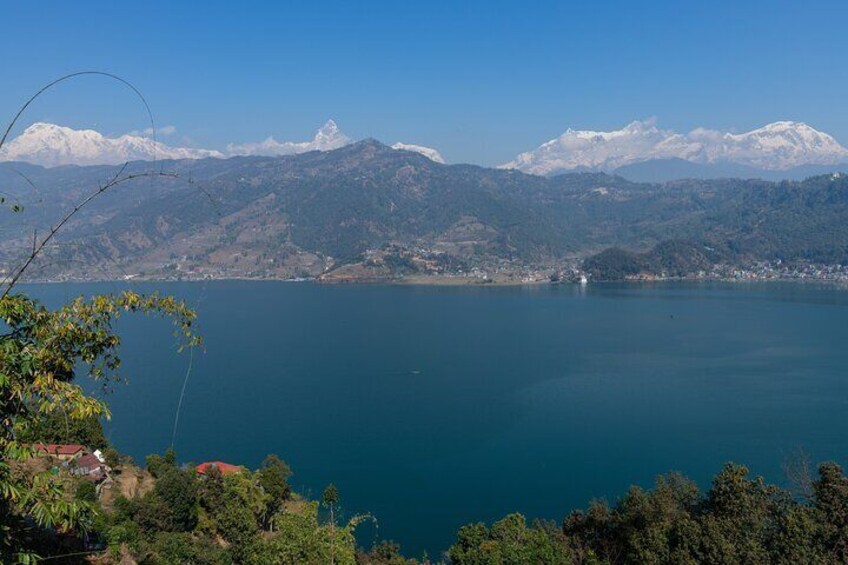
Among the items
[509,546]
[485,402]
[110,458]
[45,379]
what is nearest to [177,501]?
[110,458]

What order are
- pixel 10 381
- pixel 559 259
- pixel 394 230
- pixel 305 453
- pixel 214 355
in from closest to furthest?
pixel 10 381, pixel 305 453, pixel 214 355, pixel 559 259, pixel 394 230

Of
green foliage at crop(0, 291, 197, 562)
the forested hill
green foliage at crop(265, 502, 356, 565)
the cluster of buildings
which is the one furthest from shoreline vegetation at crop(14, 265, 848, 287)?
green foliage at crop(0, 291, 197, 562)

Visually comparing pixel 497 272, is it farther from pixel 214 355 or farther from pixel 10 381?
pixel 10 381

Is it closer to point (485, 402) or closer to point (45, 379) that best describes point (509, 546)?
point (45, 379)

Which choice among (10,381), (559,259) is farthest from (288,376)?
(559,259)

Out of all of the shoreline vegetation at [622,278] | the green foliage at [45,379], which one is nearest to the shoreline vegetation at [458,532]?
the green foliage at [45,379]

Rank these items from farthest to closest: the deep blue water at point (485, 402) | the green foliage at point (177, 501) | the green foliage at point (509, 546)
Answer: the deep blue water at point (485, 402)
the green foliage at point (177, 501)
the green foliage at point (509, 546)

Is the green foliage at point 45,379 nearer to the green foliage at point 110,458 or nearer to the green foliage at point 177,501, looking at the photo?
the green foliage at point 177,501
